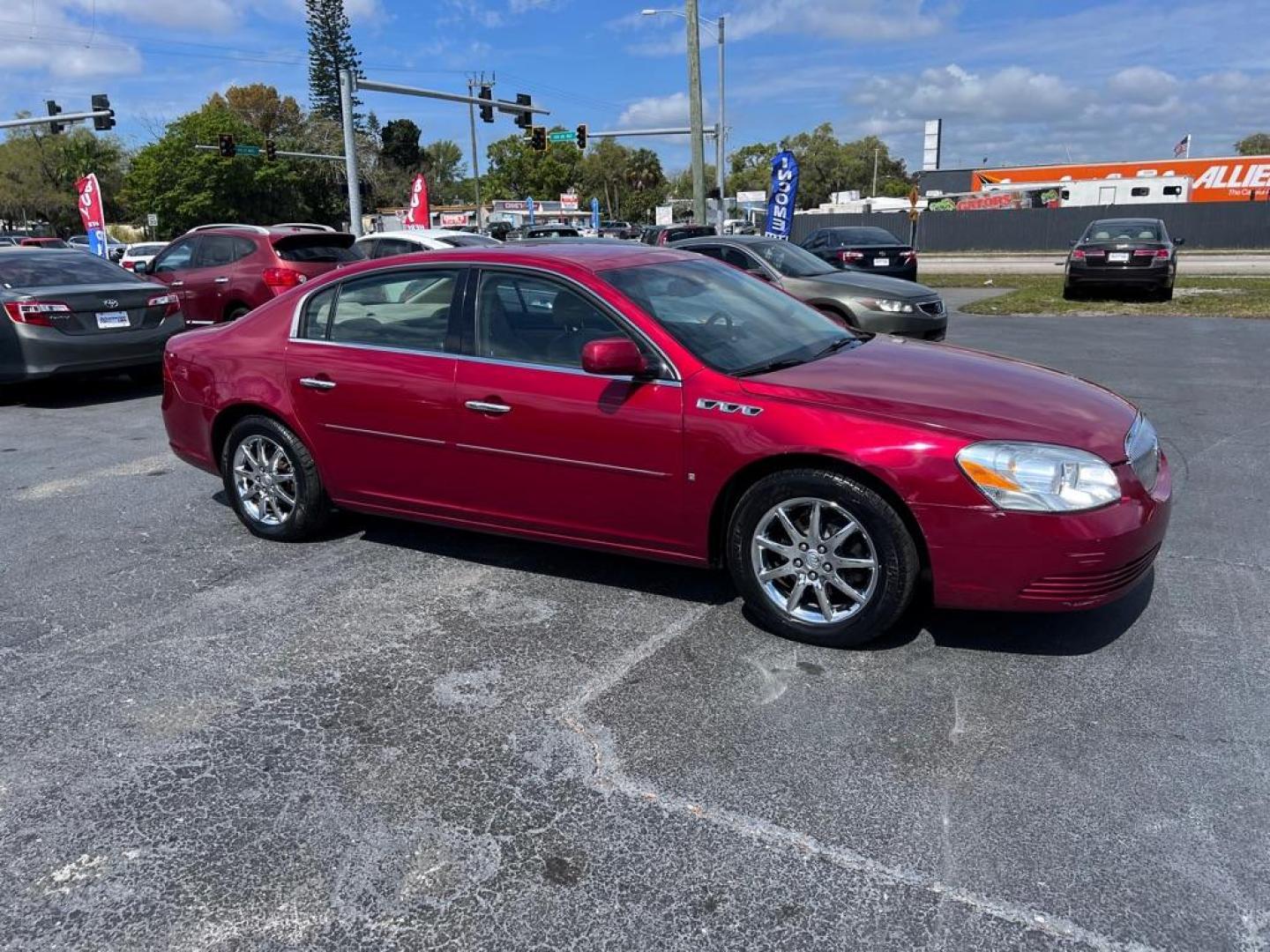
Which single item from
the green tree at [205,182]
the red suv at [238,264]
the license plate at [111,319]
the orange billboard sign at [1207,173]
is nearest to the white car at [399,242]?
the red suv at [238,264]

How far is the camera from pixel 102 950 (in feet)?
7.72

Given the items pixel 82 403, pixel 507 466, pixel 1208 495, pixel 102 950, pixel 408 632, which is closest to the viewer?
pixel 102 950

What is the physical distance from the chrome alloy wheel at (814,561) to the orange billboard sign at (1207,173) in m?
55.2

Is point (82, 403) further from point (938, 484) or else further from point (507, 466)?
point (938, 484)

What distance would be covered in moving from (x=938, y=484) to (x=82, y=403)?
9.08 meters

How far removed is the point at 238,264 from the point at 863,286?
7426mm

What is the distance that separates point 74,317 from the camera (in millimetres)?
9203

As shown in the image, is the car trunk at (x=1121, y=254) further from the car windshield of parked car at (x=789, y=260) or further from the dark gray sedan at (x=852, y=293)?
the dark gray sedan at (x=852, y=293)

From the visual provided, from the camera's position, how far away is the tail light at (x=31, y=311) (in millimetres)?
8945

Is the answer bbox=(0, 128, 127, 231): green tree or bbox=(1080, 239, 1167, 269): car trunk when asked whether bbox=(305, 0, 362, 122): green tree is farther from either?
bbox=(1080, 239, 1167, 269): car trunk

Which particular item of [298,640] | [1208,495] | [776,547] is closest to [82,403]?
[298,640]

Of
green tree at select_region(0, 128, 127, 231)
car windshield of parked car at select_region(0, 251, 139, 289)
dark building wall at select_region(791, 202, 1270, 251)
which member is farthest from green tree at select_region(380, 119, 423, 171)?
car windshield of parked car at select_region(0, 251, 139, 289)

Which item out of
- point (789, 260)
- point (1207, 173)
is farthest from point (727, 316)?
point (1207, 173)

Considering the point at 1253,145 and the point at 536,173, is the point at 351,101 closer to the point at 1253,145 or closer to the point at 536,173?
the point at 536,173
